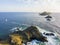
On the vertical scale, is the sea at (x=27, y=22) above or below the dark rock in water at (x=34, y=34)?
above

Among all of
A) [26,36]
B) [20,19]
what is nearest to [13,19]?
[20,19]

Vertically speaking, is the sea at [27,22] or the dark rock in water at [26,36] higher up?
the sea at [27,22]

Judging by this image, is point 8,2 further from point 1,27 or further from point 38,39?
point 38,39

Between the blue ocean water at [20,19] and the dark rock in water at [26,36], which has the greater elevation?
the blue ocean water at [20,19]

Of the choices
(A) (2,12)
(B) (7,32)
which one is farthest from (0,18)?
(B) (7,32)

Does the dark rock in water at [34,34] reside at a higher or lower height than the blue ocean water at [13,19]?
lower

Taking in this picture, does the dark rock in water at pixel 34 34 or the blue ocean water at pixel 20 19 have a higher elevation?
the blue ocean water at pixel 20 19

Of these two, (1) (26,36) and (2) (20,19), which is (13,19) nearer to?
(2) (20,19)

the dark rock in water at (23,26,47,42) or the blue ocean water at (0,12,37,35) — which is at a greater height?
the blue ocean water at (0,12,37,35)
